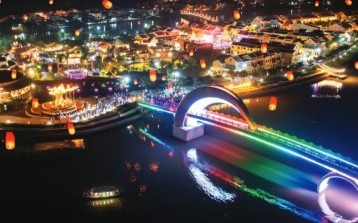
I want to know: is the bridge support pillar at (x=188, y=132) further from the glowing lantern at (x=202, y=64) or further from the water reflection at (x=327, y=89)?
the glowing lantern at (x=202, y=64)

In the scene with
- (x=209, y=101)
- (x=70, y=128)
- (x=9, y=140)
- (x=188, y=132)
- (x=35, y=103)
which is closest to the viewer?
(x=9, y=140)

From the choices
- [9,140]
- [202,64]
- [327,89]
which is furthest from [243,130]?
[202,64]

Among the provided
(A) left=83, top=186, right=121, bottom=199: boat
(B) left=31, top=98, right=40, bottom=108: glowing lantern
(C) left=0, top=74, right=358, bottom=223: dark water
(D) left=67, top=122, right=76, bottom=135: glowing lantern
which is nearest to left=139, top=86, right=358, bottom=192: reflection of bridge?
(C) left=0, top=74, right=358, bottom=223: dark water

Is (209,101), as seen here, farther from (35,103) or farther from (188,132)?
(35,103)

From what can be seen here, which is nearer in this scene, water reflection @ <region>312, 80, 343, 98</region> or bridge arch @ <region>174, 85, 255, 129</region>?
bridge arch @ <region>174, 85, 255, 129</region>

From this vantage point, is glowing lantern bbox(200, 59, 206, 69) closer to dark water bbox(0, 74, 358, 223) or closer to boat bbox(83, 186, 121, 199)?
dark water bbox(0, 74, 358, 223)
